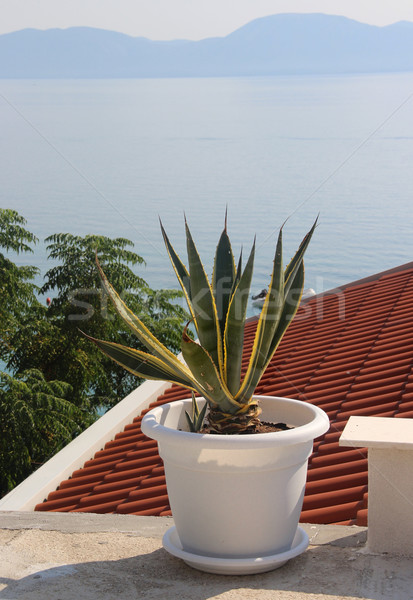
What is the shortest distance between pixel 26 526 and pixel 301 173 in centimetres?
11797

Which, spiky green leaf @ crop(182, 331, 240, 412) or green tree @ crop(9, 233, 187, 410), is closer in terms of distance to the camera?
spiky green leaf @ crop(182, 331, 240, 412)

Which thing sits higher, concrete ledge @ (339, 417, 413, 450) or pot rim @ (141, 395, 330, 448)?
pot rim @ (141, 395, 330, 448)

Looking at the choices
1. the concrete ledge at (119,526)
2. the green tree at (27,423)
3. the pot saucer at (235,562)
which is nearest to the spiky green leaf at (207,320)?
the pot saucer at (235,562)

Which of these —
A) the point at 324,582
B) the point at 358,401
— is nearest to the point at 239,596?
the point at 324,582

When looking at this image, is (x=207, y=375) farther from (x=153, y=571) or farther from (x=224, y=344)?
(x=153, y=571)

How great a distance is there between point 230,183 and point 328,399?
363 ft

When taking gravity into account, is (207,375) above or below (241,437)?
above

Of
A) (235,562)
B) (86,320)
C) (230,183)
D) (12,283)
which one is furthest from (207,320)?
(230,183)

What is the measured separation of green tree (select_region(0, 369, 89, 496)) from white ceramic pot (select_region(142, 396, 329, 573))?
361 inches

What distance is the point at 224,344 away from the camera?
2.71 meters

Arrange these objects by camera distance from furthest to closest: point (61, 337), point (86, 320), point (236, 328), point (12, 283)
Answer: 1. point (12, 283)
2. point (86, 320)
3. point (61, 337)
4. point (236, 328)

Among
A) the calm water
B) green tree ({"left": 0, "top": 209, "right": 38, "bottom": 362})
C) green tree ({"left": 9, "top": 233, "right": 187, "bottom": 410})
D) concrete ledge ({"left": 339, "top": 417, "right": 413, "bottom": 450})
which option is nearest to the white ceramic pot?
concrete ledge ({"left": 339, "top": 417, "right": 413, "bottom": 450})

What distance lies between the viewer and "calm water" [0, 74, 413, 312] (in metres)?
85.9

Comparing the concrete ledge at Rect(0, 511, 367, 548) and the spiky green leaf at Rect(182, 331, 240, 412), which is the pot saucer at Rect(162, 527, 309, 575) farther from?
the spiky green leaf at Rect(182, 331, 240, 412)
